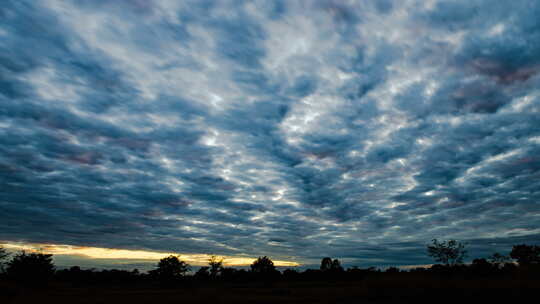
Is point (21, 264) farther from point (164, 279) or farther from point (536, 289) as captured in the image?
point (536, 289)

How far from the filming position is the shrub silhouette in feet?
312

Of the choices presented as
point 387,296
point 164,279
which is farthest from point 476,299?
point 164,279

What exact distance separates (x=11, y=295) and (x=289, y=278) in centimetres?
10685

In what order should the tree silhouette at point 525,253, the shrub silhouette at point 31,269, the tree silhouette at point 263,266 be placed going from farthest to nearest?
1. the tree silhouette at point 263,266
2. the tree silhouette at point 525,253
3. the shrub silhouette at point 31,269

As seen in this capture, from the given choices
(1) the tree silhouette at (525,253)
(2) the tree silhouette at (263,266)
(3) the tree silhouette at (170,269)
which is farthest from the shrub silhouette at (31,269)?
(1) the tree silhouette at (525,253)

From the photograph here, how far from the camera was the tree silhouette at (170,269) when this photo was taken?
442 feet

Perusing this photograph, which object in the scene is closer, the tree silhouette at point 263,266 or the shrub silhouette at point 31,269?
the shrub silhouette at point 31,269

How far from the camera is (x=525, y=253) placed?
124 m

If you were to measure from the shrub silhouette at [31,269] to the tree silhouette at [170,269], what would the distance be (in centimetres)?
4471

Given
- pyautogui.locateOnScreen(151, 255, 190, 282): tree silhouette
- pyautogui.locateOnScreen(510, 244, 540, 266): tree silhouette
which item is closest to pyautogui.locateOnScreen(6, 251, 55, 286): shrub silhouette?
pyautogui.locateOnScreen(151, 255, 190, 282): tree silhouette

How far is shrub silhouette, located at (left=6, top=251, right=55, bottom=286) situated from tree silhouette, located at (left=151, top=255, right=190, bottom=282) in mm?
44710

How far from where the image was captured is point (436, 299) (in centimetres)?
2134

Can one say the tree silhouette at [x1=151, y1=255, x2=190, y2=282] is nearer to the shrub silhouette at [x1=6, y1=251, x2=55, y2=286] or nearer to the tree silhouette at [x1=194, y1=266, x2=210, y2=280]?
the tree silhouette at [x1=194, y1=266, x2=210, y2=280]

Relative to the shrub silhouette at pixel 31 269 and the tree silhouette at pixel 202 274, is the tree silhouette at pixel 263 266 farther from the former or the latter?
the shrub silhouette at pixel 31 269
